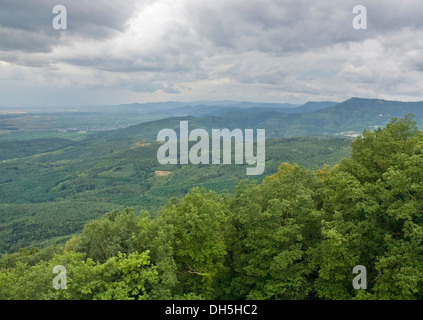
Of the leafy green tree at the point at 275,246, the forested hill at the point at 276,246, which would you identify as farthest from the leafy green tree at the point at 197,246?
the leafy green tree at the point at 275,246

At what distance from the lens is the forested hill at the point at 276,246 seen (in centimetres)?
1986

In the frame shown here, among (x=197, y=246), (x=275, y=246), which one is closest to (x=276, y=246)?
(x=275, y=246)

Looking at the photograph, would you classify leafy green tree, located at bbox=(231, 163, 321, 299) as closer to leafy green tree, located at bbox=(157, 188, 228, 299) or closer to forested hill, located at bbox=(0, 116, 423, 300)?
forested hill, located at bbox=(0, 116, 423, 300)

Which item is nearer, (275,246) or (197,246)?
(197,246)

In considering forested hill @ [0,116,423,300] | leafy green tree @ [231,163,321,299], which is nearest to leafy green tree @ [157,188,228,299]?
forested hill @ [0,116,423,300]

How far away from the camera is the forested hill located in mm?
19859

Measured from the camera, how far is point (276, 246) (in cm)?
2564

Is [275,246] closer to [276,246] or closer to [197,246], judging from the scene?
[276,246]

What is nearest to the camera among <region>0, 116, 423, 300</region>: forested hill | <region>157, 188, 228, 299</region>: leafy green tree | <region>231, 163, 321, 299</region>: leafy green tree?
<region>0, 116, 423, 300</region>: forested hill

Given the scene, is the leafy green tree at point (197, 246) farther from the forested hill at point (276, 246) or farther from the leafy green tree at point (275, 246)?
the leafy green tree at point (275, 246)

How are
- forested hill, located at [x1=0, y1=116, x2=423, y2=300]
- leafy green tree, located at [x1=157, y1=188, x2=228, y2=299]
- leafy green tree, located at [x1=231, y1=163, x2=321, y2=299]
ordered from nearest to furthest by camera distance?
forested hill, located at [x1=0, y1=116, x2=423, y2=300], leafy green tree, located at [x1=231, y1=163, x2=321, y2=299], leafy green tree, located at [x1=157, y1=188, x2=228, y2=299]
